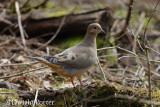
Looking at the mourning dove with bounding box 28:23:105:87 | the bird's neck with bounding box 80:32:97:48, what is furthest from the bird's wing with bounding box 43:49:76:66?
the bird's neck with bounding box 80:32:97:48

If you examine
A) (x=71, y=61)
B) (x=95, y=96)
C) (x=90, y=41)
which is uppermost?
(x=90, y=41)

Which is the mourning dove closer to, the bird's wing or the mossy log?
the bird's wing

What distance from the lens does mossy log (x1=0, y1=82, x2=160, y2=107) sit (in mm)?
3521

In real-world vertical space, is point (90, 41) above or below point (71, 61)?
above

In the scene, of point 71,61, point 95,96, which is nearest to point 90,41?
point 71,61

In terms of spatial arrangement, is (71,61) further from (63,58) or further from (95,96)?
(95,96)

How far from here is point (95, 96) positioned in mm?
3625

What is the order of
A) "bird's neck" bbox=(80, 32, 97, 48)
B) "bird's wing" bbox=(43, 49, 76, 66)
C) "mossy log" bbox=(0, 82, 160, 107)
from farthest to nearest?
Answer: "bird's neck" bbox=(80, 32, 97, 48)
"bird's wing" bbox=(43, 49, 76, 66)
"mossy log" bbox=(0, 82, 160, 107)

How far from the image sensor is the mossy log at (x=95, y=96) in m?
3.52

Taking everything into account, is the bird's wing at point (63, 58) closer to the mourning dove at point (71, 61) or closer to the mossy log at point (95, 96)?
the mourning dove at point (71, 61)

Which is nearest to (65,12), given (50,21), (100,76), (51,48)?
(50,21)

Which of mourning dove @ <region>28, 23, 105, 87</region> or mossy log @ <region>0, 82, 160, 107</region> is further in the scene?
mourning dove @ <region>28, 23, 105, 87</region>

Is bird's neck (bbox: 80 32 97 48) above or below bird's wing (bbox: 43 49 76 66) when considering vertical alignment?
above

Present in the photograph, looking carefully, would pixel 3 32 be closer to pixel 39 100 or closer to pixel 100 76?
pixel 100 76
